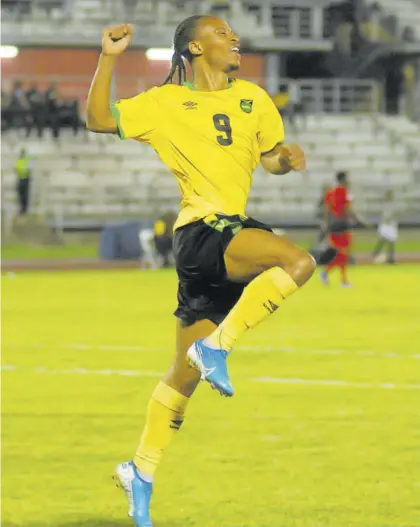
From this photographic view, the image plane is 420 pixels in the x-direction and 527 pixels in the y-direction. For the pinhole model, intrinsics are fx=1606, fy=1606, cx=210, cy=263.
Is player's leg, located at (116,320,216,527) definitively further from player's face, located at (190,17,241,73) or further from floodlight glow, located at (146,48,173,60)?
floodlight glow, located at (146,48,173,60)

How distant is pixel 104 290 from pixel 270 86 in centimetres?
2565

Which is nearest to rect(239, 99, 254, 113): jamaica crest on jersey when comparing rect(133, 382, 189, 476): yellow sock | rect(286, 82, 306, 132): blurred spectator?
rect(133, 382, 189, 476): yellow sock

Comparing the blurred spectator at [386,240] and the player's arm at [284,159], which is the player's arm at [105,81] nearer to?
the player's arm at [284,159]

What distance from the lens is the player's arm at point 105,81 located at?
676 cm

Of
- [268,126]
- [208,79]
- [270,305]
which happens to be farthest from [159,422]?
[208,79]

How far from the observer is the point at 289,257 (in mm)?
6793

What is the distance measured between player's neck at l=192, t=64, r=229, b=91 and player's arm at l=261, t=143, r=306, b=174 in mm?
383

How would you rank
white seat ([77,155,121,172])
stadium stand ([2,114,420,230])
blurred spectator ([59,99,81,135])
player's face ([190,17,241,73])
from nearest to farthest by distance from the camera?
player's face ([190,17,241,73]) → stadium stand ([2,114,420,230]) → white seat ([77,155,121,172]) → blurred spectator ([59,99,81,135])

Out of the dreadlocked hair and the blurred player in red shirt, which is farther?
the blurred player in red shirt

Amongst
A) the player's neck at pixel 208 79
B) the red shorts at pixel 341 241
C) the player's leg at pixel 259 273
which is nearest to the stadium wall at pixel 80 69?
the red shorts at pixel 341 241

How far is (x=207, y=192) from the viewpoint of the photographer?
7062 millimetres

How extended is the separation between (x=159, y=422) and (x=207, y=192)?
1103mm

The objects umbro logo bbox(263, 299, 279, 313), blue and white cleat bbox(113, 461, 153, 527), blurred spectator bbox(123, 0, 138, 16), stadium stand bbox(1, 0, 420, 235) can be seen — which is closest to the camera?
umbro logo bbox(263, 299, 279, 313)

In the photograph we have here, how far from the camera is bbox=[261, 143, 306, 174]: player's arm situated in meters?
7.16
